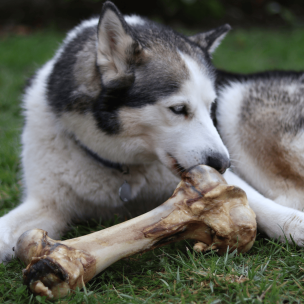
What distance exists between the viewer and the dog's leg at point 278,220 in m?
2.23

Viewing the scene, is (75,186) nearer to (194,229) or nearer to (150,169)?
(150,169)

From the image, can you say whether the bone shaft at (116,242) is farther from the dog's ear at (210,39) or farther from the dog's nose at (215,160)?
the dog's ear at (210,39)

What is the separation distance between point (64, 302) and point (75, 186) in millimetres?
1033

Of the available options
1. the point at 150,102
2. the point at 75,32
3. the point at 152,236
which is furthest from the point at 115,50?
the point at 152,236

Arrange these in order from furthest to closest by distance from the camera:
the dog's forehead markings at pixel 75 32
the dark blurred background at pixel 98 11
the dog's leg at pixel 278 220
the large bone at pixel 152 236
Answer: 1. the dark blurred background at pixel 98 11
2. the dog's forehead markings at pixel 75 32
3. the dog's leg at pixel 278 220
4. the large bone at pixel 152 236

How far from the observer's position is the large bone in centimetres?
166

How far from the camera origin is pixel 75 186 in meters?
2.62

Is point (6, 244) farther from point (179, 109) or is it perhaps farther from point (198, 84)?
point (198, 84)

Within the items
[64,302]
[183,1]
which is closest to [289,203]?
[64,302]

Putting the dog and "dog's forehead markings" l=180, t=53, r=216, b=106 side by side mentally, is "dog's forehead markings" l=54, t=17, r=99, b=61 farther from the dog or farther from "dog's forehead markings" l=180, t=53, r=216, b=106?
"dog's forehead markings" l=180, t=53, r=216, b=106

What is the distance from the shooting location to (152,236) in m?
1.85

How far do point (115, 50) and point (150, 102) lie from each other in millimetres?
434

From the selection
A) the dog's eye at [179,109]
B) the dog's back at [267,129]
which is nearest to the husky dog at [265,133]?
the dog's back at [267,129]

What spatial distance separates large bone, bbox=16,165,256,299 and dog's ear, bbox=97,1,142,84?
0.86 metres
